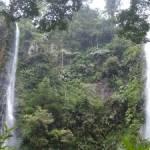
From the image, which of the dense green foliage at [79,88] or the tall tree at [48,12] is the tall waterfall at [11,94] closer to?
the dense green foliage at [79,88]

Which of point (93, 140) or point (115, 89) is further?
point (115, 89)

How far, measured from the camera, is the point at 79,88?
23.7 metres

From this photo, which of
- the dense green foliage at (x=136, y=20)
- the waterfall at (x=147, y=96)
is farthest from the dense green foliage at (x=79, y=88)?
the dense green foliage at (x=136, y=20)

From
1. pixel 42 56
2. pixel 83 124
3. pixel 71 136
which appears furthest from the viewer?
pixel 42 56

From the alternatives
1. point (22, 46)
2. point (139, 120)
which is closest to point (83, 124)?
point (139, 120)

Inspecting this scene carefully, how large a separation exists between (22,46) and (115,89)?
7834 mm

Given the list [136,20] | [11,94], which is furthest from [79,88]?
[136,20]

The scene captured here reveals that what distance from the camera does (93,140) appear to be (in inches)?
754

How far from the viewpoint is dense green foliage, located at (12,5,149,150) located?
18359 mm

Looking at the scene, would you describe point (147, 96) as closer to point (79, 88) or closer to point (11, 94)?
point (79, 88)

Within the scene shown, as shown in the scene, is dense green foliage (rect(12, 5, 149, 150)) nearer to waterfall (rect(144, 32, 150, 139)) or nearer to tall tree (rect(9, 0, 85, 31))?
waterfall (rect(144, 32, 150, 139))

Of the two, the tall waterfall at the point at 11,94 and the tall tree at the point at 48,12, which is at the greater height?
the tall tree at the point at 48,12

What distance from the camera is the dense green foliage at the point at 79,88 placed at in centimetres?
1836

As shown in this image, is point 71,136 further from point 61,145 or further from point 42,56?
point 42,56
